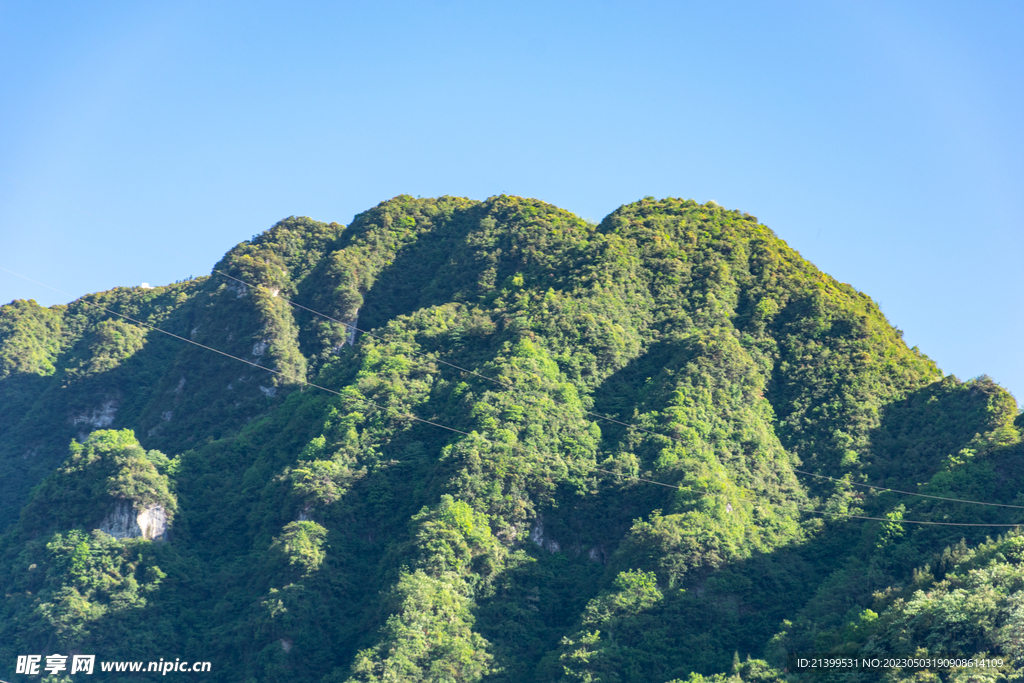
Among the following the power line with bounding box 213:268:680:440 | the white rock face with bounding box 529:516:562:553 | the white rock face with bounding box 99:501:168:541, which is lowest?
the white rock face with bounding box 529:516:562:553

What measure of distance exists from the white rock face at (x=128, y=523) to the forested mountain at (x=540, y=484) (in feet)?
0.54

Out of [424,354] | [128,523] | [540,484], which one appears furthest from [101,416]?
[540,484]

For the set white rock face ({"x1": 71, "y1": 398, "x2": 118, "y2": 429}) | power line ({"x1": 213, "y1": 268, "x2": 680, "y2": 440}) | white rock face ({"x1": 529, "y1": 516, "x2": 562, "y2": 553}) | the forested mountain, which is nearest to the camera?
Result: the forested mountain

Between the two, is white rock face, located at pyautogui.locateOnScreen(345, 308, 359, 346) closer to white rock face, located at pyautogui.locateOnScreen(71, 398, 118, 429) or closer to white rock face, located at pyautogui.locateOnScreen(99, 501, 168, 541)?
white rock face, located at pyautogui.locateOnScreen(71, 398, 118, 429)

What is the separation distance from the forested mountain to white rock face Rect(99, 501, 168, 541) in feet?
0.54

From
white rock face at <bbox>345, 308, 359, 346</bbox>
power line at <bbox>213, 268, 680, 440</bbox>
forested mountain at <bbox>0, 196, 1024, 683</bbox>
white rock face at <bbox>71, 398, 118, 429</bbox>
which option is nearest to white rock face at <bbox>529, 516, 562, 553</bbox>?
forested mountain at <bbox>0, 196, 1024, 683</bbox>

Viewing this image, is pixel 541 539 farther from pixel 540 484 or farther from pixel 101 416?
pixel 101 416

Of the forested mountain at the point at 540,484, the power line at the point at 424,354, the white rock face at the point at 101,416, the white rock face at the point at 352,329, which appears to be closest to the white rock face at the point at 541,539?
the forested mountain at the point at 540,484

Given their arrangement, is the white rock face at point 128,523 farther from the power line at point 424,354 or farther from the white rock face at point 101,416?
the white rock face at point 101,416

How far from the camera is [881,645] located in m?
42.1

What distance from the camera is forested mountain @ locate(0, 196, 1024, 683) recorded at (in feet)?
165

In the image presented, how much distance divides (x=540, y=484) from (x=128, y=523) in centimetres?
2175

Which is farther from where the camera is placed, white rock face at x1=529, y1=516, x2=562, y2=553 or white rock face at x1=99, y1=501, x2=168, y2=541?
white rock face at x1=99, y1=501, x2=168, y2=541

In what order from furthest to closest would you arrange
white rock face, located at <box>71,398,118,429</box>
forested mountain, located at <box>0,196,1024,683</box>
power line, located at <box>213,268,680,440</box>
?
white rock face, located at <box>71,398,118,429</box> < power line, located at <box>213,268,680,440</box> < forested mountain, located at <box>0,196,1024,683</box>
